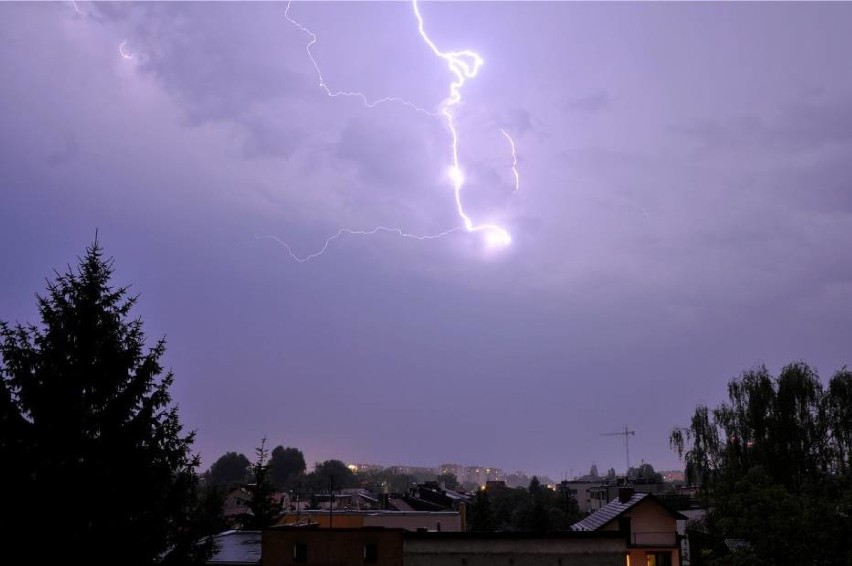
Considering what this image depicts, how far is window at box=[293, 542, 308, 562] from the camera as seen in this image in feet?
89.4

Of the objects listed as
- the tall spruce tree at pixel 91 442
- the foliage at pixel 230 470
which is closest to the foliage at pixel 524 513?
the tall spruce tree at pixel 91 442

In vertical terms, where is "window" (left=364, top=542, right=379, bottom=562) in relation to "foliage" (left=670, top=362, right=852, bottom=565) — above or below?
below

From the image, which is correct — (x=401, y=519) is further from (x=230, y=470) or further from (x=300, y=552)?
(x=230, y=470)

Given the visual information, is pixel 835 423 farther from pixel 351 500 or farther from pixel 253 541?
pixel 351 500

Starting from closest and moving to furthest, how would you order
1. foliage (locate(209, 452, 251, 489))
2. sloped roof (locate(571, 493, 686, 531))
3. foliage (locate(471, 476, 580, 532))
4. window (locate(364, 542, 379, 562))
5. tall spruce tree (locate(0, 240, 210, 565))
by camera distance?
tall spruce tree (locate(0, 240, 210, 565)), window (locate(364, 542, 379, 562)), sloped roof (locate(571, 493, 686, 531)), foliage (locate(471, 476, 580, 532)), foliage (locate(209, 452, 251, 489))

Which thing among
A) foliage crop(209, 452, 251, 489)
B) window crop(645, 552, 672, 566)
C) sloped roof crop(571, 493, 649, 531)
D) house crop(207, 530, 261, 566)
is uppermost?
foliage crop(209, 452, 251, 489)

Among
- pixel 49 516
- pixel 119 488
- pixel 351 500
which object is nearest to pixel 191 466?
pixel 119 488

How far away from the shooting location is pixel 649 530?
3281cm

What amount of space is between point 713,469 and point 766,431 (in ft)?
14.8

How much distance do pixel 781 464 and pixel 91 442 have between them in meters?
34.5

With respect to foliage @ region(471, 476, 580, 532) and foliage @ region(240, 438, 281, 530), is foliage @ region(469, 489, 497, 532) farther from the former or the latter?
foliage @ region(240, 438, 281, 530)

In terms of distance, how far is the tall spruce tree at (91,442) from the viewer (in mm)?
15930

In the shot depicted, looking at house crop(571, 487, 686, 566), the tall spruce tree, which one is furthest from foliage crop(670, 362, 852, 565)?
the tall spruce tree

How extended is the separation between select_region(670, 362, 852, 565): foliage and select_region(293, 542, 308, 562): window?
49.7ft
